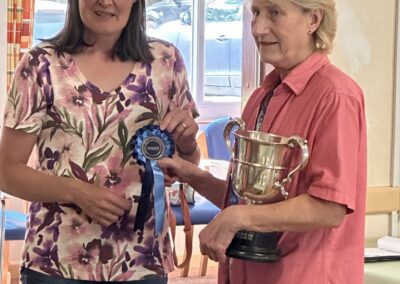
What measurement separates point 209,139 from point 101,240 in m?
2.73

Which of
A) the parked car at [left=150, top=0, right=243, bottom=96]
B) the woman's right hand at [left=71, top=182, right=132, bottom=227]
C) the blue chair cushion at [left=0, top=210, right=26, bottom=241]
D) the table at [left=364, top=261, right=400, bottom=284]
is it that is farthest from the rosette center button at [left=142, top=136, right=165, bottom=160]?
the parked car at [left=150, top=0, right=243, bottom=96]

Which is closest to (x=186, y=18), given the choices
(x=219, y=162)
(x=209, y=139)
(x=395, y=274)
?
(x=209, y=139)

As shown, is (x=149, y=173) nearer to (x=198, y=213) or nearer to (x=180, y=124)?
(x=180, y=124)

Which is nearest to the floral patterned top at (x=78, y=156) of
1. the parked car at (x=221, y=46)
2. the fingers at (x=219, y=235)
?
the fingers at (x=219, y=235)

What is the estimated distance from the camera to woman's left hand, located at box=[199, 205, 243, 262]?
1268 millimetres

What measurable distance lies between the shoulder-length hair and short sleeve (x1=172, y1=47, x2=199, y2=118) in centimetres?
6

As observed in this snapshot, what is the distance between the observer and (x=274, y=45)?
4.43 feet

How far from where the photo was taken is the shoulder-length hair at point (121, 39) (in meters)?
1.50

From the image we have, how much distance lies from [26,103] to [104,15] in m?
0.24

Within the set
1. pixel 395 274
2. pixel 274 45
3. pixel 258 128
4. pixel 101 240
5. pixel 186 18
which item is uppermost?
pixel 186 18

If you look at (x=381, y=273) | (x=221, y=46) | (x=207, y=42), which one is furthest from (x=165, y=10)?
(x=381, y=273)

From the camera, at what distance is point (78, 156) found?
4.77 feet

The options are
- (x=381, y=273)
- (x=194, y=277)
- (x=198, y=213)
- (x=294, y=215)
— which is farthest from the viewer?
(x=194, y=277)

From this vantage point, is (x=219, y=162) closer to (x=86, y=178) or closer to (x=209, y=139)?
(x=209, y=139)
